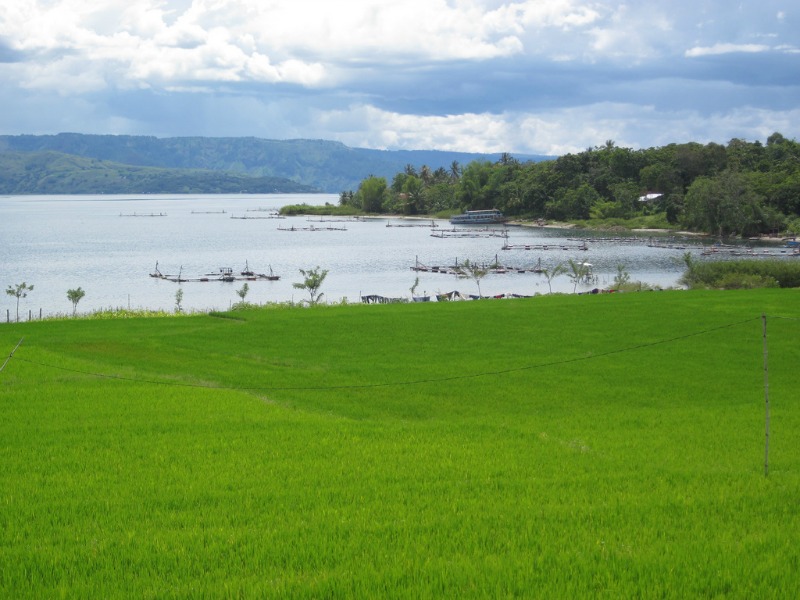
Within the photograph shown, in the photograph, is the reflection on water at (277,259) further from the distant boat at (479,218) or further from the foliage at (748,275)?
the distant boat at (479,218)

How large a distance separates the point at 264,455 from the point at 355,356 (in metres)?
13.8

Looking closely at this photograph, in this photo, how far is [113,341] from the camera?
2980 centimetres

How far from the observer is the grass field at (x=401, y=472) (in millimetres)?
8258

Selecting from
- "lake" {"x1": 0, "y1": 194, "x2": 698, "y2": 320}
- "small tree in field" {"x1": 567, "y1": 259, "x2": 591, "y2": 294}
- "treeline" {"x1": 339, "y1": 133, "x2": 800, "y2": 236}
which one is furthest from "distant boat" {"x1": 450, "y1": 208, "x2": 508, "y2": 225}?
"small tree in field" {"x1": 567, "y1": 259, "x2": 591, "y2": 294}

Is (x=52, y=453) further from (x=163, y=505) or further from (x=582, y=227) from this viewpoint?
(x=582, y=227)

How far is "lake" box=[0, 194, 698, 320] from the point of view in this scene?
69875mm

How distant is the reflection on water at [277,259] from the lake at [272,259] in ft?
Answer: 0.42

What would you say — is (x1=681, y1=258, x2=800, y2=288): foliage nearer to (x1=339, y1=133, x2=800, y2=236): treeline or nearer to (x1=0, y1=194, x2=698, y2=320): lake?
(x1=0, y1=194, x2=698, y2=320): lake

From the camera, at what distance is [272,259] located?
10456cm

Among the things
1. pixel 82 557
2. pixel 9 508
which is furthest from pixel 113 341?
pixel 82 557

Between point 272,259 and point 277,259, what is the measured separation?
634 millimetres

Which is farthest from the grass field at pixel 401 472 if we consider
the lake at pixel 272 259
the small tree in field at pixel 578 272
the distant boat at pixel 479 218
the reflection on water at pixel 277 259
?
the distant boat at pixel 479 218

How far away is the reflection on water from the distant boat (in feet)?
51.5

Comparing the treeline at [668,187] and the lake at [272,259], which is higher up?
the treeline at [668,187]
